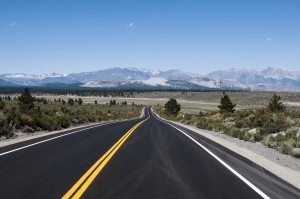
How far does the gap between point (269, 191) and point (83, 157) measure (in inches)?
261

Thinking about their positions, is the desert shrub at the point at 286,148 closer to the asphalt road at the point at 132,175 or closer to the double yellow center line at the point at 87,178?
the asphalt road at the point at 132,175

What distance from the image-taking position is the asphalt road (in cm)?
851

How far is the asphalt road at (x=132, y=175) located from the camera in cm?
851

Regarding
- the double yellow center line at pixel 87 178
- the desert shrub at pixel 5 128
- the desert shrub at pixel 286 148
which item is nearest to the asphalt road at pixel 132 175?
the double yellow center line at pixel 87 178

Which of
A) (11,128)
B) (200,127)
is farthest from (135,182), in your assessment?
(200,127)

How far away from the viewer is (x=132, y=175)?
408 inches

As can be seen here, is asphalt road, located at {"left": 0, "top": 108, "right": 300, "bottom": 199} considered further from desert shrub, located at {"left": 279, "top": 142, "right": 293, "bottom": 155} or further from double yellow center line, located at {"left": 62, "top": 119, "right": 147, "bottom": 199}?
desert shrub, located at {"left": 279, "top": 142, "right": 293, "bottom": 155}

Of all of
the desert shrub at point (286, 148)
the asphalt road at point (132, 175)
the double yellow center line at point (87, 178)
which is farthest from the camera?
the desert shrub at point (286, 148)

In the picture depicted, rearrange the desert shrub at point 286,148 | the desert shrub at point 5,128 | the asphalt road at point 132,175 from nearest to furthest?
the asphalt road at point 132,175
the desert shrub at point 286,148
the desert shrub at point 5,128

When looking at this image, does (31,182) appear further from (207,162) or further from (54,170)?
(207,162)

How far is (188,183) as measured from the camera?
954cm

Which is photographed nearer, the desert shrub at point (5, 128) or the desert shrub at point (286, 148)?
the desert shrub at point (286, 148)

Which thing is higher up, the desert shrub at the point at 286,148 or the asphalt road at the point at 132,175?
the asphalt road at the point at 132,175

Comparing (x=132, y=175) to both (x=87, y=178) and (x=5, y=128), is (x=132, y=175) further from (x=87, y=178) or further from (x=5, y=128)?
(x=5, y=128)
